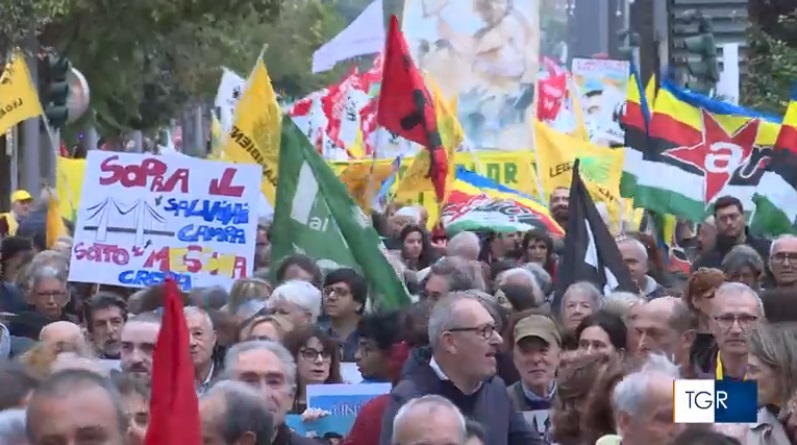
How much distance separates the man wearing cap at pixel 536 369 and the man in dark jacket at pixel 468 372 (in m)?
0.97

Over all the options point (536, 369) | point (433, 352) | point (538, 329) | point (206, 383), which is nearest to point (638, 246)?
point (538, 329)

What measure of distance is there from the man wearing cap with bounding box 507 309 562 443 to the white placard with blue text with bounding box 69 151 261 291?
10.3 ft

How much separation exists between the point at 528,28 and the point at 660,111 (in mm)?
12841

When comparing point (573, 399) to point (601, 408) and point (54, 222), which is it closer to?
point (601, 408)

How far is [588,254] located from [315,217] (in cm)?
161

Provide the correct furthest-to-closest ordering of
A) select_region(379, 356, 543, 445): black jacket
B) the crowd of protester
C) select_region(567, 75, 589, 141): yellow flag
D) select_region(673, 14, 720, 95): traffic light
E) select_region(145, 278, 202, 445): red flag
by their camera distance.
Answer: select_region(567, 75, 589, 141): yellow flag
select_region(673, 14, 720, 95): traffic light
select_region(379, 356, 543, 445): black jacket
the crowd of protester
select_region(145, 278, 202, 445): red flag

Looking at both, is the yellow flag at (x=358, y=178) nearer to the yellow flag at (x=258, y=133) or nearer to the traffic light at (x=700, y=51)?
the traffic light at (x=700, y=51)

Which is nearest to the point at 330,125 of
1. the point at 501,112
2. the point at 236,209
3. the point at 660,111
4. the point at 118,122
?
the point at 501,112

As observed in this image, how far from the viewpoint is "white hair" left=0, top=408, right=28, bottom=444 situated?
530 centimetres

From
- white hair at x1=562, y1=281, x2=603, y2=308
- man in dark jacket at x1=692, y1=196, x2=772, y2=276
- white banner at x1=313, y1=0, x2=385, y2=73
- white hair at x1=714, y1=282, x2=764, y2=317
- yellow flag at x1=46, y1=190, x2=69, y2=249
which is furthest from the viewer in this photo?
white banner at x1=313, y1=0, x2=385, y2=73

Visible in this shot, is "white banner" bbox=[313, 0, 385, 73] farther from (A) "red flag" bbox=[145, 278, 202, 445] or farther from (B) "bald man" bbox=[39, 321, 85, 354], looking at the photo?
(A) "red flag" bbox=[145, 278, 202, 445]

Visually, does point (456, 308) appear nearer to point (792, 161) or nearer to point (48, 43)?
point (792, 161)

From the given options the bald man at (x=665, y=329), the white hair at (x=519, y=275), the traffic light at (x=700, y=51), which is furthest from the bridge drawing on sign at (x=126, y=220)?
the traffic light at (x=700, y=51)

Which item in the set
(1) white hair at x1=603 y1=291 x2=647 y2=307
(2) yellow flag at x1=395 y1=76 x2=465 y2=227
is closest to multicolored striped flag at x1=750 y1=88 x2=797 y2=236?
(2) yellow flag at x1=395 y1=76 x2=465 y2=227
